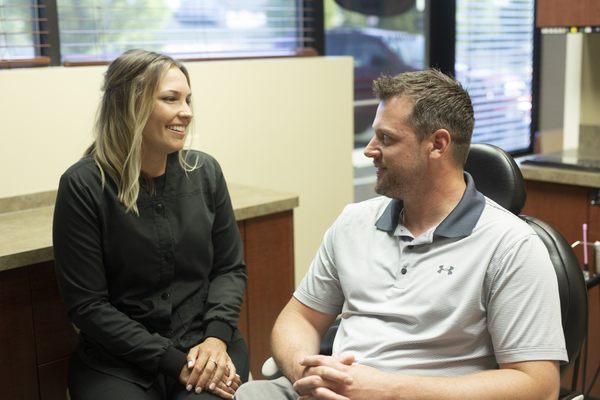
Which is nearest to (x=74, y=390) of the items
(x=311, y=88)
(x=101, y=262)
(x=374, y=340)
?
(x=101, y=262)

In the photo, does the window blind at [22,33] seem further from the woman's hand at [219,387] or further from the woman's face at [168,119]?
the woman's hand at [219,387]

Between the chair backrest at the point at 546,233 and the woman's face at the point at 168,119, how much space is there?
29.3 inches

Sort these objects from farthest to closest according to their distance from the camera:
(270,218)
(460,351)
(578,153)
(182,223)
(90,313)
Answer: (578,153) < (270,218) < (182,223) < (90,313) < (460,351)

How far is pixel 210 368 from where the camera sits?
1917 mm

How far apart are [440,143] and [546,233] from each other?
1.18ft

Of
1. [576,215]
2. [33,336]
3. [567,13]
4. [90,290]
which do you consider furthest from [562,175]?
[33,336]

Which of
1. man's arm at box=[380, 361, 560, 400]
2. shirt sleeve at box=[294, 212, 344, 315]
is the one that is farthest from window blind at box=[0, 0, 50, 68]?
man's arm at box=[380, 361, 560, 400]

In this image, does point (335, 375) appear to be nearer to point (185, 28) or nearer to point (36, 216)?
point (36, 216)

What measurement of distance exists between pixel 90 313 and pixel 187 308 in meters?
0.26

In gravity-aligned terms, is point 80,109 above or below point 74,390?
above

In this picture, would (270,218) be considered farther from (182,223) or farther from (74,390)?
(74,390)

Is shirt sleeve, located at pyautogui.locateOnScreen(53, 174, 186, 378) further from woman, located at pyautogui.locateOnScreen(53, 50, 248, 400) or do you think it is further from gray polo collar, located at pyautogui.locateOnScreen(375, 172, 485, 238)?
gray polo collar, located at pyautogui.locateOnScreen(375, 172, 485, 238)

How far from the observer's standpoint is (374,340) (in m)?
1.65

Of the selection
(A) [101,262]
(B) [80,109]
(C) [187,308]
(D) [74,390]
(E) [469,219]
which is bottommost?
(D) [74,390]
